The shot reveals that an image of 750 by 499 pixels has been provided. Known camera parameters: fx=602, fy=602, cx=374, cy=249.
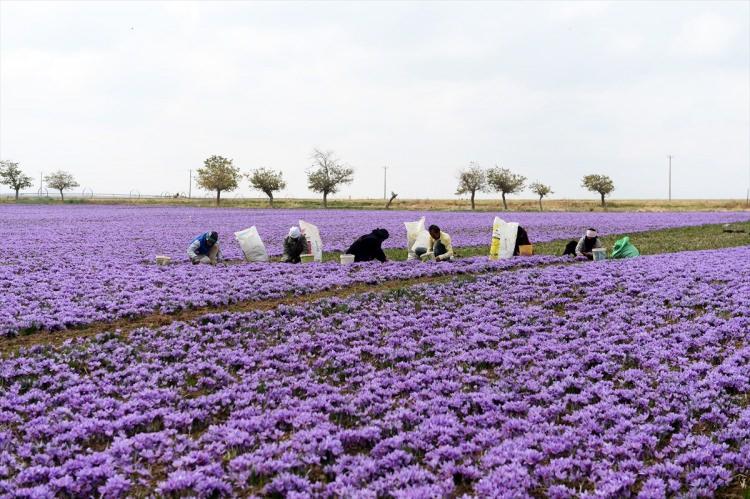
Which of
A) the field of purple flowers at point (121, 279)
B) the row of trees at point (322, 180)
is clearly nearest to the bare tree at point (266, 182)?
the row of trees at point (322, 180)

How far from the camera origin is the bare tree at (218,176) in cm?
10250

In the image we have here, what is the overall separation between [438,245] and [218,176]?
85.6 meters

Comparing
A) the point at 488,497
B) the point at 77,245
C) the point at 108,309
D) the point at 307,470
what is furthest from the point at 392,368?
the point at 77,245

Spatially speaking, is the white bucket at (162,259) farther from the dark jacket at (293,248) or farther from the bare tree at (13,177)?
the bare tree at (13,177)

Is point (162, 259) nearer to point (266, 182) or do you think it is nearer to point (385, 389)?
point (385, 389)

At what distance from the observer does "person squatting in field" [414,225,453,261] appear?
22397 millimetres

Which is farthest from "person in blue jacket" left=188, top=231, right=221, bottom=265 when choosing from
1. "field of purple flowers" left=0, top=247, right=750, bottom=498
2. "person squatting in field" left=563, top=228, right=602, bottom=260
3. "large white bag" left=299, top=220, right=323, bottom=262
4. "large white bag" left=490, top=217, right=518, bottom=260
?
"person squatting in field" left=563, top=228, right=602, bottom=260

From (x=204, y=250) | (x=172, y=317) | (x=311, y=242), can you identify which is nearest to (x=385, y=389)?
(x=172, y=317)

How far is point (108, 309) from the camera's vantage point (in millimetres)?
13969

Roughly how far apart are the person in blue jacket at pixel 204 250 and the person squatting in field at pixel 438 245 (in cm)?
780

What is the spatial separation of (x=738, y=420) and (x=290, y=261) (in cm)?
1695

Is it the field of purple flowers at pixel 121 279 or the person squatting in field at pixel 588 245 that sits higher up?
the person squatting in field at pixel 588 245

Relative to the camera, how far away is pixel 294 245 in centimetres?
2280

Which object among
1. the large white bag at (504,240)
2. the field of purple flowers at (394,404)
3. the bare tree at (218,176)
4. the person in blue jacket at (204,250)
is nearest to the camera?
the field of purple flowers at (394,404)
